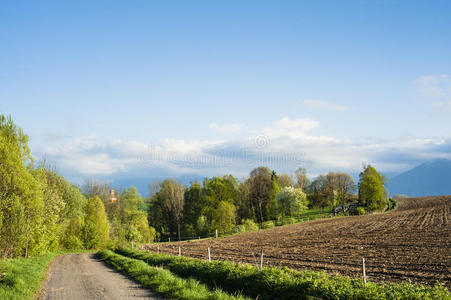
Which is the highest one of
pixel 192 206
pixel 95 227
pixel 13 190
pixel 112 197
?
pixel 13 190

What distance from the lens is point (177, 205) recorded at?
81.8 meters

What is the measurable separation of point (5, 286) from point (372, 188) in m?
84.1

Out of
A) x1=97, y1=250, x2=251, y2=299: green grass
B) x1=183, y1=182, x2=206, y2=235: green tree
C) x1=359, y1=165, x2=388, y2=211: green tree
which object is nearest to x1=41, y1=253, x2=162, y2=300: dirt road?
x1=97, y1=250, x2=251, y2=299: green grass

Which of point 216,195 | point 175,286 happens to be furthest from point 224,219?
point 175,286

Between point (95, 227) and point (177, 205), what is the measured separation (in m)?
28.5

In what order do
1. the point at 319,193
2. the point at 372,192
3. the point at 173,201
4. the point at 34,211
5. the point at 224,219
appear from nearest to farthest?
the point at 34,211
the point at 224,219
the point at 173,201
the point at 372,192
the point at 319,193

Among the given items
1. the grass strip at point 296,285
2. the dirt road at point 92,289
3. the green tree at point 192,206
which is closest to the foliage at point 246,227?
the green tree at point 192,206

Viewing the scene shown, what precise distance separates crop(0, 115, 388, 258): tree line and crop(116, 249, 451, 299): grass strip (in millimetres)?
20630

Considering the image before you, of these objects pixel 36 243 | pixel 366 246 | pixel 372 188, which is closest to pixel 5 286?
pixel 36 243

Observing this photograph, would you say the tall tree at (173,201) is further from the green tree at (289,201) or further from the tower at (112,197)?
the green tree at (289,201)

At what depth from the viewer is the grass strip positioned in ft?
31.3

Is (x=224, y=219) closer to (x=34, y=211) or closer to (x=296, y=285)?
(x=34, y=211)

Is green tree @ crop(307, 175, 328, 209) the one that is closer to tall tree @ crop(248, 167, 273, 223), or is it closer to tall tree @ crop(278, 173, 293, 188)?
tall tree @ crop(278, 173, 293, 188)

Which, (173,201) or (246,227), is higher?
(173,201)
